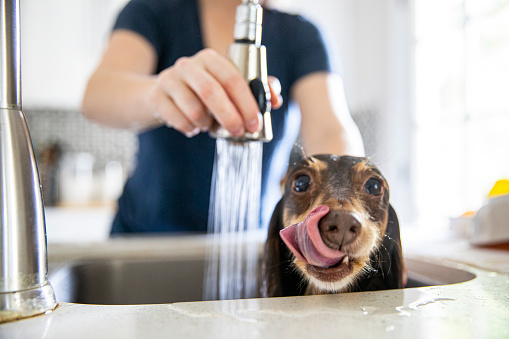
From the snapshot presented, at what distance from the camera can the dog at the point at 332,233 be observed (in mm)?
275

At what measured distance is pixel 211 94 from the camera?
1.21 feet

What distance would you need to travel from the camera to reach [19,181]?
28 centimetres

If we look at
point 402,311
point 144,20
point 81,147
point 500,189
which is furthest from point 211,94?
point 81,147

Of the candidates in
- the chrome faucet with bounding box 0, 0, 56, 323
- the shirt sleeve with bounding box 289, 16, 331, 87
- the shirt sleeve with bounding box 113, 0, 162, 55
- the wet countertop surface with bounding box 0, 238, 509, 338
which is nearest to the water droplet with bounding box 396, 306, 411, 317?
the wet countertop surface with bounding box 0, 238, 509, 338

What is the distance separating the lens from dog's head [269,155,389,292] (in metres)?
0.27

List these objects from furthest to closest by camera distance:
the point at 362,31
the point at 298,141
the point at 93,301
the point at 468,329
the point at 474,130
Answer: the point at 362,31
the point at 474,130
the point at 93,301
the point at 298,141
the point at 468,329

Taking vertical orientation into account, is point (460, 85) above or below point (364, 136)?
above

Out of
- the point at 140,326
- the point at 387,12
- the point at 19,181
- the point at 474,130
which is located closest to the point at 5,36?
the point at 19,181

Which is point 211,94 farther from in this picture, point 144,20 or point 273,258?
point 144,20

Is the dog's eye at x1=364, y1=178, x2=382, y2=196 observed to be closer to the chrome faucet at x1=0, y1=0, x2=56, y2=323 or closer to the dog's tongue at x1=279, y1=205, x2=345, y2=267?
the dog's tongue at x1=279, y1=205, x2=345, y2=267

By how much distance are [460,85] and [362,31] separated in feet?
1.44

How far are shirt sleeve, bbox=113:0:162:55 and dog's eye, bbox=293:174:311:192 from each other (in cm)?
40

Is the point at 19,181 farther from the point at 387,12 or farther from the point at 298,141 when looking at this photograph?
the point at 387,12

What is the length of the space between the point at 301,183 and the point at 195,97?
14 centimetres
